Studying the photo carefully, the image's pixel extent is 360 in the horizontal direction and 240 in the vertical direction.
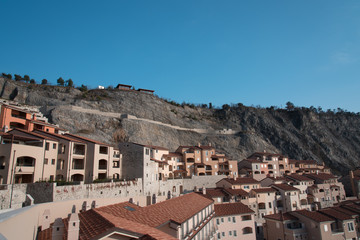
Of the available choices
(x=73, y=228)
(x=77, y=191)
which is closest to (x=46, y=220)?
(x=77, y=191)

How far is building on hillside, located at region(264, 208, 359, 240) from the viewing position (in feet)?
118

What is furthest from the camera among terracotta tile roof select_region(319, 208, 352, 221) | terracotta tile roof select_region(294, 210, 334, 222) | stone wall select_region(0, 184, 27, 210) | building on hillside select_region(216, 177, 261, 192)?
building on hillside select_region(216, 177, 261, 192)

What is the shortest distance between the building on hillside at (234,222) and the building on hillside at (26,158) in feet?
78.2

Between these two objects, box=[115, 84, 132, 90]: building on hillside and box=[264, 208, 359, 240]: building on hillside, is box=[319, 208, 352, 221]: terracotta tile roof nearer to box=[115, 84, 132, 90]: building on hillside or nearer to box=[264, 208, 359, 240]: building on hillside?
box=[264, 208, 359, 240]: building on hillside

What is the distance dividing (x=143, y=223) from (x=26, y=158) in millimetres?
21824

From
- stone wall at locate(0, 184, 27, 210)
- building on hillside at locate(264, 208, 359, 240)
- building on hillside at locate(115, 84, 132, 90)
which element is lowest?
building on hillside at locate(264, 208, 359, 240)

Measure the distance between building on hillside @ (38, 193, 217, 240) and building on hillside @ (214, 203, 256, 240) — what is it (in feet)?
25.4

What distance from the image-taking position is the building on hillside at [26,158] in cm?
2752

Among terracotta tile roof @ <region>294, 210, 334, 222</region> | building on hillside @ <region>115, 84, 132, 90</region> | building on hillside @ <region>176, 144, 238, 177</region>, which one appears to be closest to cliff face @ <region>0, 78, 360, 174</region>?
building on hillside @ <region>115, 84, 132, 90</region>

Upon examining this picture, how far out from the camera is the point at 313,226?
120 feet

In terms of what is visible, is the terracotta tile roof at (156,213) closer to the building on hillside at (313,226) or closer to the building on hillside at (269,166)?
the building on hillside at (313,226)

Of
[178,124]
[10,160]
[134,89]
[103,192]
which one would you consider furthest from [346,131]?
[10,160]

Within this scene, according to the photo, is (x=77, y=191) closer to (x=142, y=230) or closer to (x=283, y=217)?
(x=142, y=230)

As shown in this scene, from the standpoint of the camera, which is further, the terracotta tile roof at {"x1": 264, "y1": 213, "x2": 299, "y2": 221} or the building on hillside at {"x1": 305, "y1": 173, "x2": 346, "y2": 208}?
the building on hillside at {"x1": 305, "y1": 173, "x2": 346, "y2": 208}
